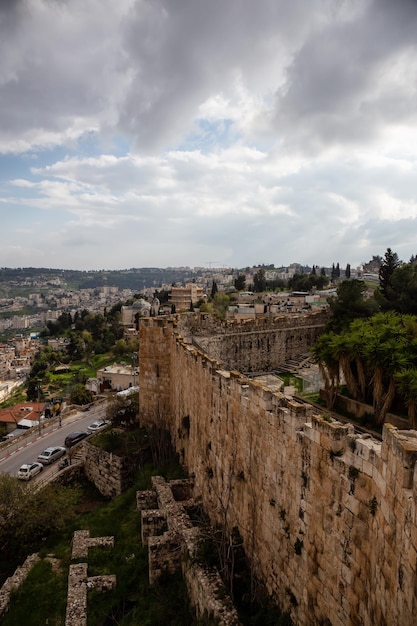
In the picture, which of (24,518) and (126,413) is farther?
(126,413)

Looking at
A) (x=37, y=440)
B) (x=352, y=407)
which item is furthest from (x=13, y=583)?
(x=37, y=440)

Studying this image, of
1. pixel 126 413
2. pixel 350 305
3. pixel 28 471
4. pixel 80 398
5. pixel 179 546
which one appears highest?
pixel 350 305

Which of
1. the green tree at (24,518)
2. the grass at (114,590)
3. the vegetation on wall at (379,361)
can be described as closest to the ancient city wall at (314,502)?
the grass at (114,590)

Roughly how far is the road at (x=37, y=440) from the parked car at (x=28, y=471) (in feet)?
2.43

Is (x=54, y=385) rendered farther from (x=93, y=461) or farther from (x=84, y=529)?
(x=84, y=529)

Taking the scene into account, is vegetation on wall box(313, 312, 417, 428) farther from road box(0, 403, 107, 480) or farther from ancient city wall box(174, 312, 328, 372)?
road box(0, 403, 107, 480)

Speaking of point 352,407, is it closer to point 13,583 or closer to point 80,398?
point 13,583

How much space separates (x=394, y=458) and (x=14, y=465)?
85.4 feet

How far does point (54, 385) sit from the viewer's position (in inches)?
2564

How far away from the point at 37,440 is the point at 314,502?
93.7 feet

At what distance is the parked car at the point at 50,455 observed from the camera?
25544mm

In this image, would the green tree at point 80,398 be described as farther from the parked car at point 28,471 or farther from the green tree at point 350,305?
the green tree at point 350,305

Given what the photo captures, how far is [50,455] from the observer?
85.0 ft

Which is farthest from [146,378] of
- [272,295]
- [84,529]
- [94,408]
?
[272,295]
